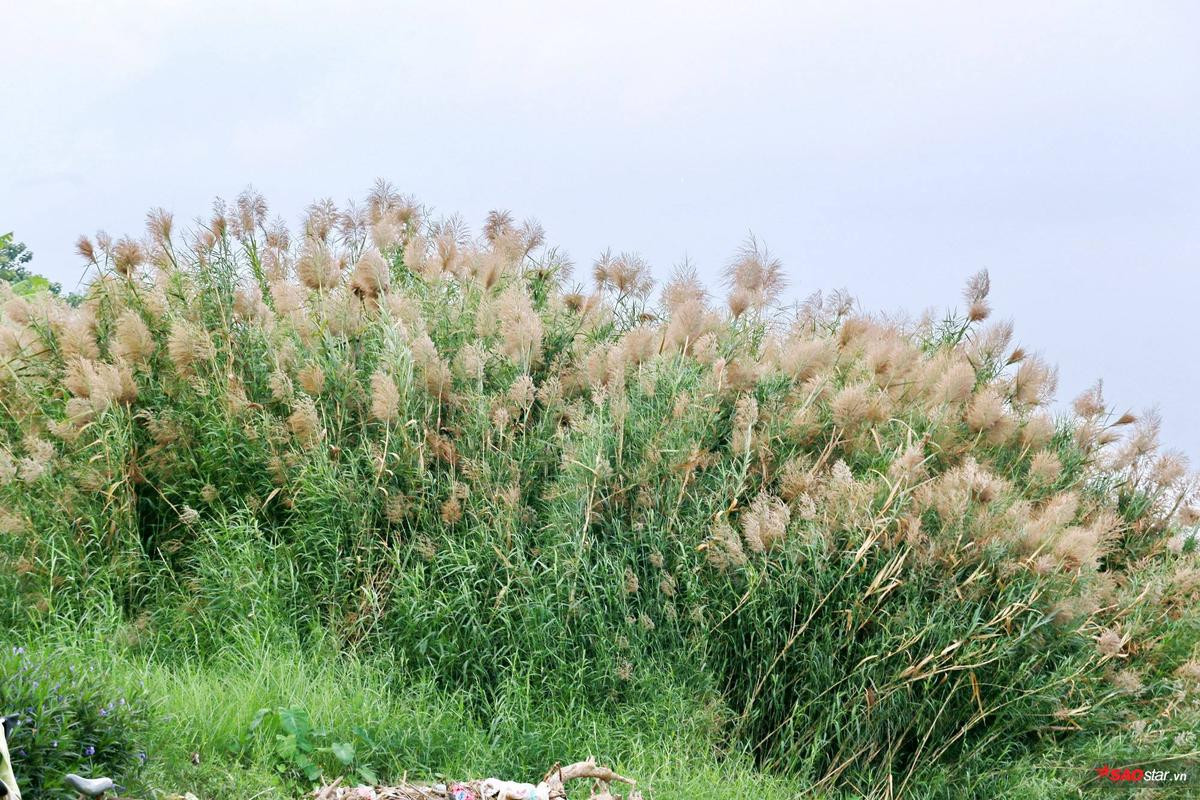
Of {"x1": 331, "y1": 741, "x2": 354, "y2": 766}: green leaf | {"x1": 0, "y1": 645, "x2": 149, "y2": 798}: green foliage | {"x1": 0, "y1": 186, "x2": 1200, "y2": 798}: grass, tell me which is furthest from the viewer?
{"x1": 0, "y1": 186, "x2": 1200, "y2": 798}: grass

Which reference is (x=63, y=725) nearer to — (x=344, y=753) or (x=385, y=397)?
(x=344, y=753)

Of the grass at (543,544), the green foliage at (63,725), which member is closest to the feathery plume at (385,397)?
the grass at (543,544)

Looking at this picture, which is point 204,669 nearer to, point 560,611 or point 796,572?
point 560,611

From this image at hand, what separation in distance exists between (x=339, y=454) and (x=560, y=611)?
65.2 inches

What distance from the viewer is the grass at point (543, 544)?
5.44 meters

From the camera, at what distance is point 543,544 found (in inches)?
240

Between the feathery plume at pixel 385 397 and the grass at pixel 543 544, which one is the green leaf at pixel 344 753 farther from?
the feathery plume at pixel 385 397

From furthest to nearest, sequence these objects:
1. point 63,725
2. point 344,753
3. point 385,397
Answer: point 385,397 < point 344,753 < point 63,725

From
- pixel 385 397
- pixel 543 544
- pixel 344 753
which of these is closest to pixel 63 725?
pixel 344 753

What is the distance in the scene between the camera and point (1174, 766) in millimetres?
6027

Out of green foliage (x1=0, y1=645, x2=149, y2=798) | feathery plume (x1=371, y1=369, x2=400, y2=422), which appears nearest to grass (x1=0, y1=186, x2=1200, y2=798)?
feathery plume (x1=371, y1=369, x2=400, y2=422)

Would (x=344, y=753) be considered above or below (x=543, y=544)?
below

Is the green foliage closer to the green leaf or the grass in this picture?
the grass

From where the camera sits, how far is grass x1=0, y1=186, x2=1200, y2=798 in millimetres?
5438
